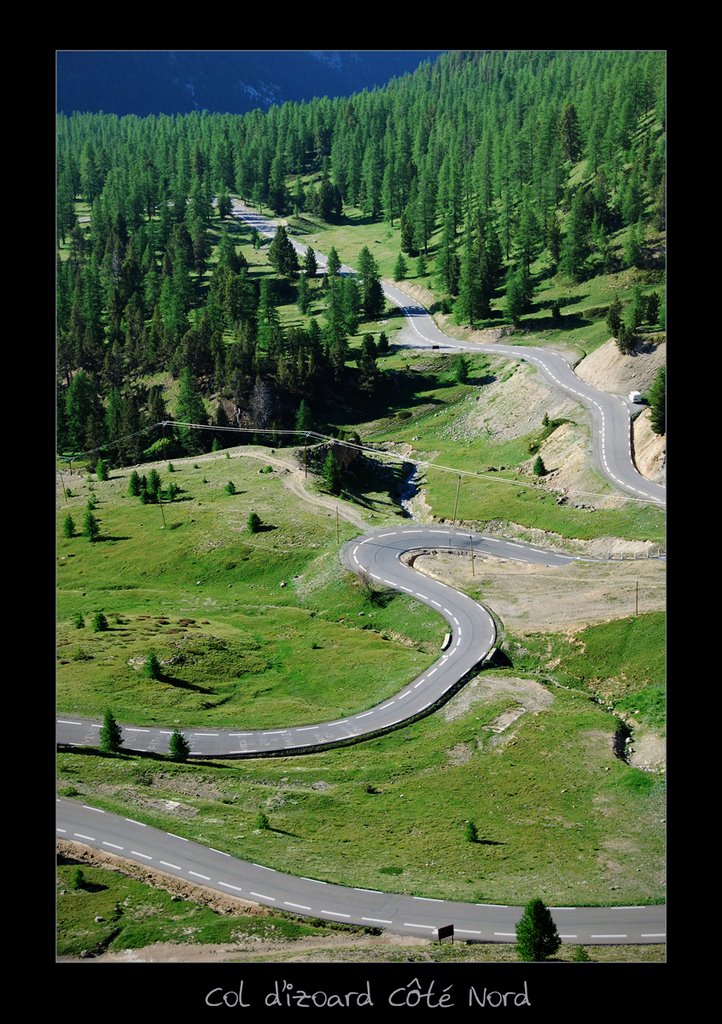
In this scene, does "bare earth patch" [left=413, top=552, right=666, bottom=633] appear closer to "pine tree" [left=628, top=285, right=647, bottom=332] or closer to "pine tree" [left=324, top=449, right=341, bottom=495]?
"pine tree" [left=324, top=449, right=341, bottom=495]

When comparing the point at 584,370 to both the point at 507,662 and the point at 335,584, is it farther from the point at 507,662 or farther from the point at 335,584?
the point at 507,662

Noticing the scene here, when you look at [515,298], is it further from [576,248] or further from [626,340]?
[626,340]

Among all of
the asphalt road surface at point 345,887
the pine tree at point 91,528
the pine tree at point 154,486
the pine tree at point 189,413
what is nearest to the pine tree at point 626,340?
the asphalt road surface at point 345,887

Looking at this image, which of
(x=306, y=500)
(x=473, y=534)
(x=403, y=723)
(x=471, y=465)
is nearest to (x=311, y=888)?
(x=403, y=723)

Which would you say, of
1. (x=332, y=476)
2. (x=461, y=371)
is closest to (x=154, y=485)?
(x=332, y=476)

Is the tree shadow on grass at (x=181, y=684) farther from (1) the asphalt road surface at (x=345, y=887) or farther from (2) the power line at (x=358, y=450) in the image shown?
(2) the power line at (x=358, y=450)
